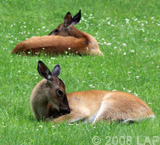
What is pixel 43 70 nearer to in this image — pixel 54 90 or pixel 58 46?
pixel 54 90

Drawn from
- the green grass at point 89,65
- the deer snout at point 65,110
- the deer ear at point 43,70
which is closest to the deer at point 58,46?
the green grass at point 89,65

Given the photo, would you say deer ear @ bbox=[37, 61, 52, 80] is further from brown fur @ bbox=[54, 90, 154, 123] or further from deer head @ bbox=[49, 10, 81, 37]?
deer head @ bbox=[49, 10, 81, 37]

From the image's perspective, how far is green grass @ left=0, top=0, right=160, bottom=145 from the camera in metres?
5.88

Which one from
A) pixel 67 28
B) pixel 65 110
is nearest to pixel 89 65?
pixel 67 28

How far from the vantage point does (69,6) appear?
16.3 metres

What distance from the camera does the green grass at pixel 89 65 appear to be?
5.88m

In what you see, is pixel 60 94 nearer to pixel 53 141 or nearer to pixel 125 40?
pixel 53 141

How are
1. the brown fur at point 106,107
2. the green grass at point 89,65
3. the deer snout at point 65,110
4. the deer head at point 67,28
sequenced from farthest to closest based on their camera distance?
1. the deer head at point 67,28
2. the deer snout at point 65,110
3. the brown fur at point 106,107
4. the green grass at point 89,65

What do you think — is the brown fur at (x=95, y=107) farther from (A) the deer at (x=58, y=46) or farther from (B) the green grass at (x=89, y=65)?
(A) the deer at (x=58, y=46)

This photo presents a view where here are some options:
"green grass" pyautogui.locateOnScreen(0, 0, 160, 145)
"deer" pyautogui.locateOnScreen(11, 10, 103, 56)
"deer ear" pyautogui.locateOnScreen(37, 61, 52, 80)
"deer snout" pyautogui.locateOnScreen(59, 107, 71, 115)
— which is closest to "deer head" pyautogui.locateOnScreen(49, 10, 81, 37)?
"deer" pyautogui.locateOnScreen(11, 10, 103, 56)

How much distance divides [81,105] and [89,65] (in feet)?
10.2

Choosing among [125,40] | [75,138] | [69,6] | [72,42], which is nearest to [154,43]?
[125,40]

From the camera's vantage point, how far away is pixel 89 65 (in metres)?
9.88

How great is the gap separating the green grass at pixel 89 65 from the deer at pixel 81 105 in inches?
7.3
